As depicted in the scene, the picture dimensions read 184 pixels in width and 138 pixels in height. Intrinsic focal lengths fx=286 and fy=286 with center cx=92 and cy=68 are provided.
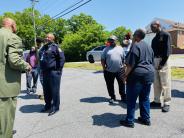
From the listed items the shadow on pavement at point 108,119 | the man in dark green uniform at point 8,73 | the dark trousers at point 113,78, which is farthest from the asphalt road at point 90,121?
the man in dark green uniform at point 8,73

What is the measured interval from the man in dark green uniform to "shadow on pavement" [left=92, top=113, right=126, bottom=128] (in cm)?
206

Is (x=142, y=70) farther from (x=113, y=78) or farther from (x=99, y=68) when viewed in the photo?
(x=99, y=68)

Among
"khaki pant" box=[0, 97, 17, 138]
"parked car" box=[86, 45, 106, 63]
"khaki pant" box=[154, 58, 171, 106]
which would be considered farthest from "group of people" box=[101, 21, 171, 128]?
"parked car" box=[86, 45, 106, 63]

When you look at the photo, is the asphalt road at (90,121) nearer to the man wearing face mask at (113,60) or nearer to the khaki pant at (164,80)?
the khaki pant at (164,80)

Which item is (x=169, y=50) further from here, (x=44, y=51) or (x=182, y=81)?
(x=182, y=81)

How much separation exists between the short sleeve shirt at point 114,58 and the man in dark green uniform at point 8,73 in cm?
323

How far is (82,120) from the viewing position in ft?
20.5

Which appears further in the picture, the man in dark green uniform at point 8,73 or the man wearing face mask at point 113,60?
the man wearing face mask at point 113,60

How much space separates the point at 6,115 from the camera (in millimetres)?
4375

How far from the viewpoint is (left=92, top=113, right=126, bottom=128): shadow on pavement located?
581 centimetres

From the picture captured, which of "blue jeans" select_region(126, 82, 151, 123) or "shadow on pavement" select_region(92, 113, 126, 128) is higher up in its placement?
"blue jeans" select_region(126, 82, 151, 123)

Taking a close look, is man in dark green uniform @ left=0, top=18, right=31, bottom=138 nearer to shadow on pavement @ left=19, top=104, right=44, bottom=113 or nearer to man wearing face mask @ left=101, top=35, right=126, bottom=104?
shadow on pavement @ left=19, top=104, right=44, bottom=113

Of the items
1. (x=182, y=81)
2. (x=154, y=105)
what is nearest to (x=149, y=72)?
(x=154, y=105)

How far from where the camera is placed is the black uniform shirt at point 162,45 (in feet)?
20.7
